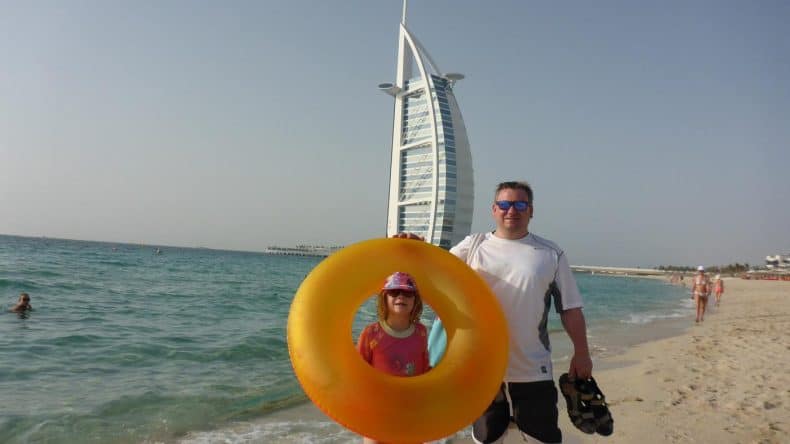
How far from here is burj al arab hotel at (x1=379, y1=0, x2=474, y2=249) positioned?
125 ft

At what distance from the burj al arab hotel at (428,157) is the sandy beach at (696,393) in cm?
2993

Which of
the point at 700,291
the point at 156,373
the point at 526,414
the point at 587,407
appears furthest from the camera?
the point at 700,291

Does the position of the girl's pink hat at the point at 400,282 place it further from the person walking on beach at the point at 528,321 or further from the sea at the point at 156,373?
the sea at the point at 156,373

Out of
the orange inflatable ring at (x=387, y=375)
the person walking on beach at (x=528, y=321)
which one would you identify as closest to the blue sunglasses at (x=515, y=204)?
the person walking on beach at (x=528, y=321)

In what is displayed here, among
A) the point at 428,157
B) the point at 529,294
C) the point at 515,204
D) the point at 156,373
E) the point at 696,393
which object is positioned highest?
the point at 428,157

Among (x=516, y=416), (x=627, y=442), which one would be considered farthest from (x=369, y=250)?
(x=627, y=442)

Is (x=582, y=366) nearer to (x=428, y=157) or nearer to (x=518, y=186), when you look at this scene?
(x=518, y=186)

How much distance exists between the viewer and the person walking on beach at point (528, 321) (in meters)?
2.30

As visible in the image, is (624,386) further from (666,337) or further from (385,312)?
(666,337)

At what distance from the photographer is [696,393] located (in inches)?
192

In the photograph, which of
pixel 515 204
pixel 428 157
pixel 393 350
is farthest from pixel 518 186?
pixel 428 157

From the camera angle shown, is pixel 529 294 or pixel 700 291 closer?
pixel 529 294

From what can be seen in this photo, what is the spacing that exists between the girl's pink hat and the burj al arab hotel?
35280 mm

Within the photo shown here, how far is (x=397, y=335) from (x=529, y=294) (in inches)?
23.9
